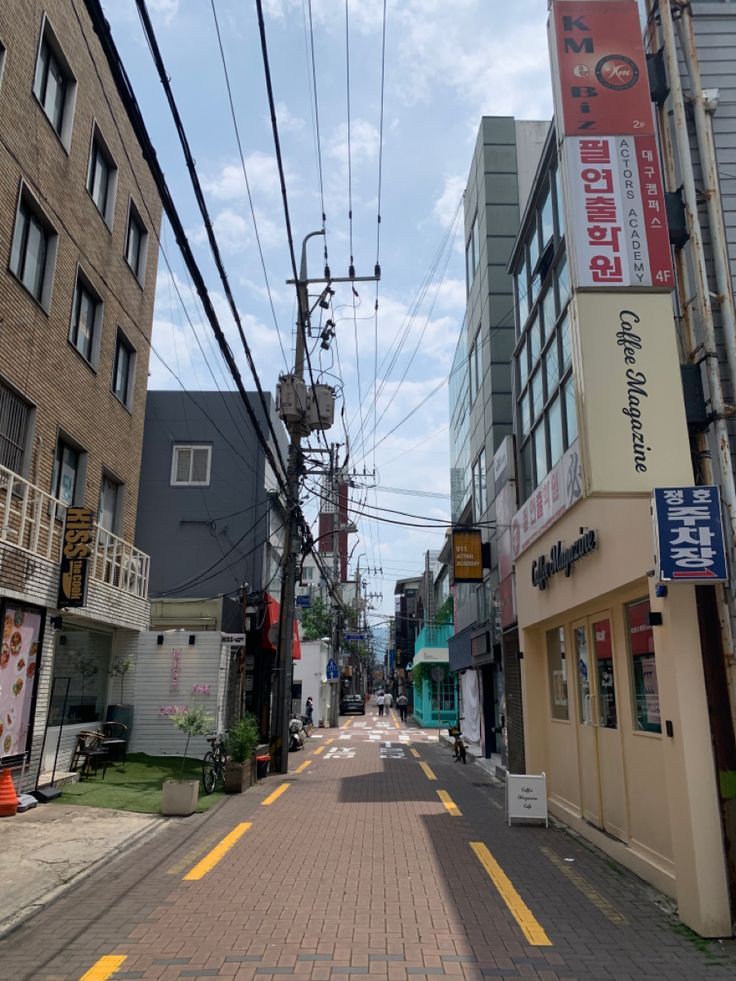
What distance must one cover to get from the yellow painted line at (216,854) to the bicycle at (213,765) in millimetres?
2992

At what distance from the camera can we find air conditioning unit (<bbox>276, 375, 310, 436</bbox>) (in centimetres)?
1833

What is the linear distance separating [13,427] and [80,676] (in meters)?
6.18

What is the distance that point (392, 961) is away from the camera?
5.36 metres

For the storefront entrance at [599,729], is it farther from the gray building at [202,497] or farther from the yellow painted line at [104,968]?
the gray building at [202,497]

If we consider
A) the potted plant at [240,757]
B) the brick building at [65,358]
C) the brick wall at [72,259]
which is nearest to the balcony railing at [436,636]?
the brick building at [65,358]

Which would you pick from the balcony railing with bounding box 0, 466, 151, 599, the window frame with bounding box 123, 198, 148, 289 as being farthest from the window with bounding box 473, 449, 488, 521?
the window frame with bounding box 123, 198, 148, 289

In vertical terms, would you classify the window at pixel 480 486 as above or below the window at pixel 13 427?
above

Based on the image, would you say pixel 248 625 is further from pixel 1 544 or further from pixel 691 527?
pixel 691 527

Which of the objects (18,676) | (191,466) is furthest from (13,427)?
(191,466)

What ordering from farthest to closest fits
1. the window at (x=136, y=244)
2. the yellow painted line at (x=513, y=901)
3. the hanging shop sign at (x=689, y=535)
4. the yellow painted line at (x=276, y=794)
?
the window at (x=136, y=244) → the yellow painted line at (x=276, y=794) → the hanging shop sign at (x=689, y=535) → the yellow painted line at (x=513, y=901)

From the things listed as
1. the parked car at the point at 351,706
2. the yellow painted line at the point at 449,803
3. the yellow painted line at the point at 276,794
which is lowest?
the yellow painted line at the point at 449,803

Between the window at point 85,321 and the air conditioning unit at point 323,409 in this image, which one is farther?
the air conditioning unit at point 323,409

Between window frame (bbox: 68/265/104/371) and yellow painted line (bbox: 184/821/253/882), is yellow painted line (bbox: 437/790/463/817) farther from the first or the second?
window frame (bbox: 68/265/104/371)

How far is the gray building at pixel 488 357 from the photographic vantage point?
20125mm
